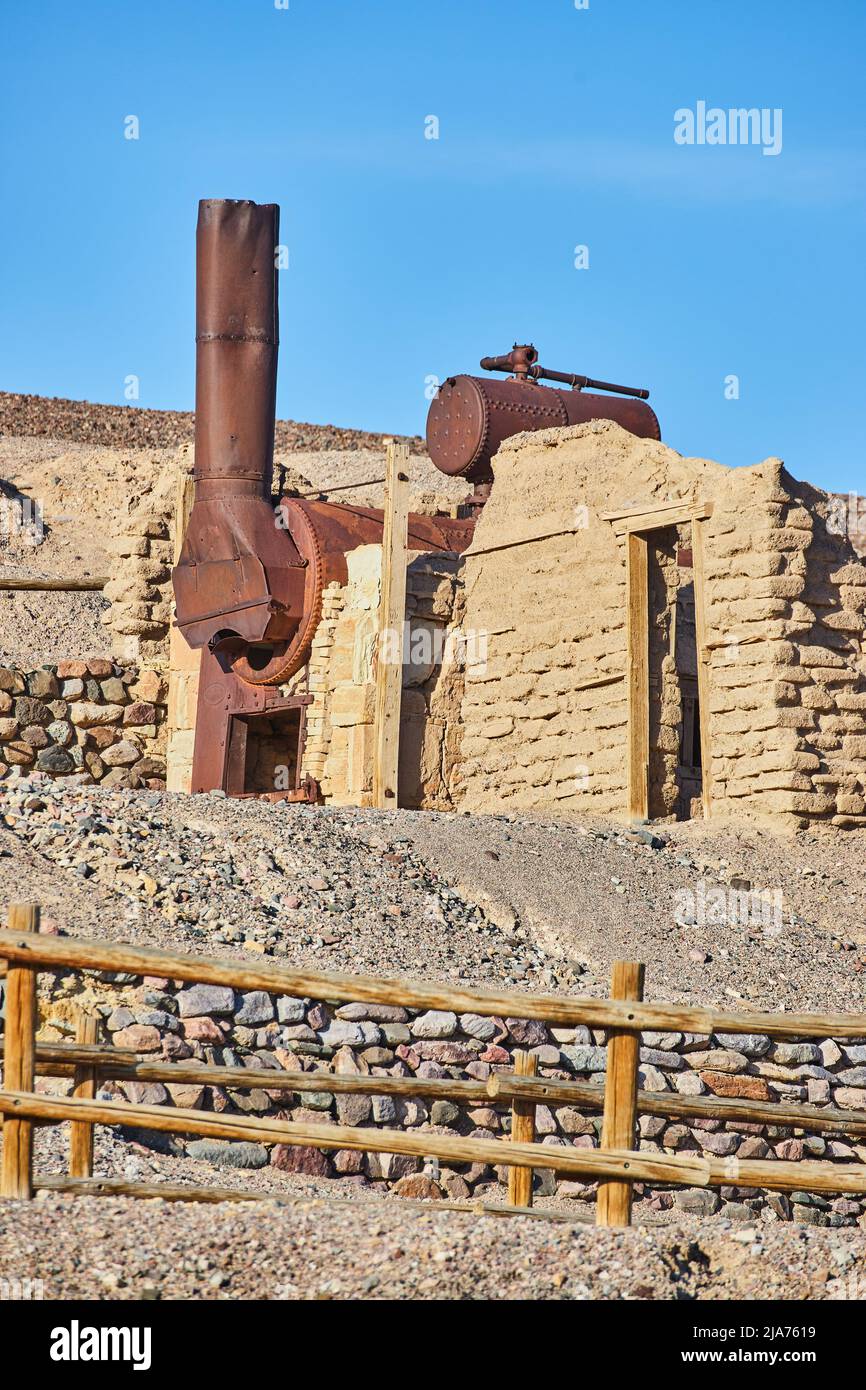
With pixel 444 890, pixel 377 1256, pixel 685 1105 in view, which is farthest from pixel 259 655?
pixel 377 1256

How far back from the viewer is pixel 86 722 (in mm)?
17562

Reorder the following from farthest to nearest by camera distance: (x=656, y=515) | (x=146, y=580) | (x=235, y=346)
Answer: (x=146, y=580)
(x=235, y=346)
(x=656, y=515)

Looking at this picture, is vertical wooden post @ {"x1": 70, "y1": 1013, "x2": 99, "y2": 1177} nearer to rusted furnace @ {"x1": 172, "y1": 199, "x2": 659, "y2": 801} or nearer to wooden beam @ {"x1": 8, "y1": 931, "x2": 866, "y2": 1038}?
wooden beam @ {"x1": 8, "y1": 931, "x2": 866, "y2": 1038}

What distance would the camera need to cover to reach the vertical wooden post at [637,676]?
13.1m

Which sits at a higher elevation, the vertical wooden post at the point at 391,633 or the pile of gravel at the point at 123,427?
the pile of gravel at the point at 123,427

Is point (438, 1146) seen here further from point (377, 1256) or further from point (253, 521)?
point (253, 521)

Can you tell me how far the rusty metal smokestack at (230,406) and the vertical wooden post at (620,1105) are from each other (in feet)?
30.4

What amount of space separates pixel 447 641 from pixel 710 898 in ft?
13.9

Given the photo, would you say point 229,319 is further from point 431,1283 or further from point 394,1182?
point 431,1283

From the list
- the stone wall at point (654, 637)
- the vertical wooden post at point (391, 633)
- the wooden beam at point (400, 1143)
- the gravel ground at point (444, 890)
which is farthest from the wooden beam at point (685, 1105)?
the vertical wooden post at point (391, 633)

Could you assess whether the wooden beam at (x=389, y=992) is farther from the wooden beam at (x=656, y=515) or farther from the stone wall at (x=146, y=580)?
the stone wall at (x=146, y=580)

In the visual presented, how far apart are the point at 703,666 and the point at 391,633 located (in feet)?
8.92

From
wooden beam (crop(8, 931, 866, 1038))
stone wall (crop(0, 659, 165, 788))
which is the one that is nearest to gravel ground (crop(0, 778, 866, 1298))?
wooden beam (crop(8, 931, 866, 1038))

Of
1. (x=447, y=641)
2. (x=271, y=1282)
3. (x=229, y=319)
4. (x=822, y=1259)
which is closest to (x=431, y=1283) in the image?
(x=271, y=1282)
